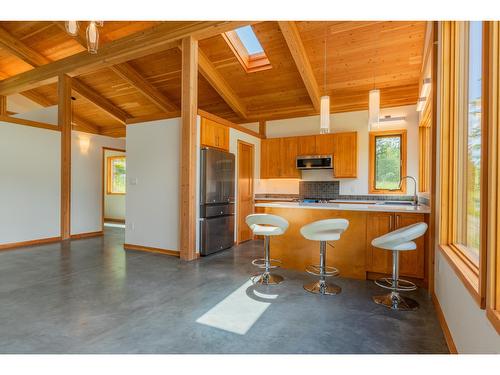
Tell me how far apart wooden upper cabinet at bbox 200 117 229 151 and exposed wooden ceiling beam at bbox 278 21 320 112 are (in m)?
1.80

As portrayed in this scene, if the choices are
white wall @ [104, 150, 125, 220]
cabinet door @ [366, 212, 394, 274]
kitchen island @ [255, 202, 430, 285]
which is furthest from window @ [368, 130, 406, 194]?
white wall @ [104, 150, 125, 220]

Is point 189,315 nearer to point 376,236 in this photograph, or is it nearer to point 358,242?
point 358,242

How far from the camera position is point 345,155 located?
19.2 feet

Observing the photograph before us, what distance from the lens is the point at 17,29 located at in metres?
5.71

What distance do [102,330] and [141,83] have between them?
5.89 metres

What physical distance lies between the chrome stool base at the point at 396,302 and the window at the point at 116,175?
8.62m

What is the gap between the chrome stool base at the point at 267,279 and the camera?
10.7ft

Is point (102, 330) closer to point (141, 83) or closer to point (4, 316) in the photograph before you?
point (4, 316)

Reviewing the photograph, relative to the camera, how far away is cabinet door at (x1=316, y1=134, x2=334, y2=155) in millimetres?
5969

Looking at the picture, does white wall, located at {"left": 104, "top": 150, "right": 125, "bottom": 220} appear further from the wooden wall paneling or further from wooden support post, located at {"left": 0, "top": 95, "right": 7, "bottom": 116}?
the wooden wall paneling

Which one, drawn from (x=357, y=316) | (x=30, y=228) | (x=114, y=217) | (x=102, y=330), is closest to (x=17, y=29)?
(x=30, y=228)

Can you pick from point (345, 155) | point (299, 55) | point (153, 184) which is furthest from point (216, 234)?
point (299, 55)

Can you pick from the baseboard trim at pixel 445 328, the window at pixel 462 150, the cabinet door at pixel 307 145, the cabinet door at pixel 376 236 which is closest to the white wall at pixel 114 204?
the cabinet door at pixel 307 145

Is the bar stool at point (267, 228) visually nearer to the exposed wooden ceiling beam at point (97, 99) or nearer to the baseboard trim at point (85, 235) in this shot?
the baseboard trim at point (85, 235)
